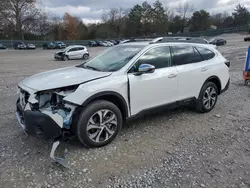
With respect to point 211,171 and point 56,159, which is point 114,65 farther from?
point 211,171

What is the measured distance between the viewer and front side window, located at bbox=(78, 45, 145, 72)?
3.79 m

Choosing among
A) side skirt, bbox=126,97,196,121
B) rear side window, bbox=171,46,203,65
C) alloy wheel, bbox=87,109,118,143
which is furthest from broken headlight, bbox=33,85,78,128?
rear side window, bbox=171,46,203,65

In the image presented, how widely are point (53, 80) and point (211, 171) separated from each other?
2.52 meters

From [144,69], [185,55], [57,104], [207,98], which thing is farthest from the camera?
[207,98]

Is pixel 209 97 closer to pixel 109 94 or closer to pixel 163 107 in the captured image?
pixel 163 107

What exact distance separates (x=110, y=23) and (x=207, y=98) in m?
72.4

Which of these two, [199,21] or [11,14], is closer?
[11,14]

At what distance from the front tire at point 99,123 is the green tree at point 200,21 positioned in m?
78.9

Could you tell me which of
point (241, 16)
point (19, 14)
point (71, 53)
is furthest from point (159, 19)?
point (71, 53)

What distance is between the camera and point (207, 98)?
491 centimetres

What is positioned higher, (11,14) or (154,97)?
(11,14)

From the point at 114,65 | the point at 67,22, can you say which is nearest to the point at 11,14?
the point at 67,22

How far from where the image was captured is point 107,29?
6919 centimetres

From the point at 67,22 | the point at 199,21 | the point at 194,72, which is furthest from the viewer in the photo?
the point at 199,21
